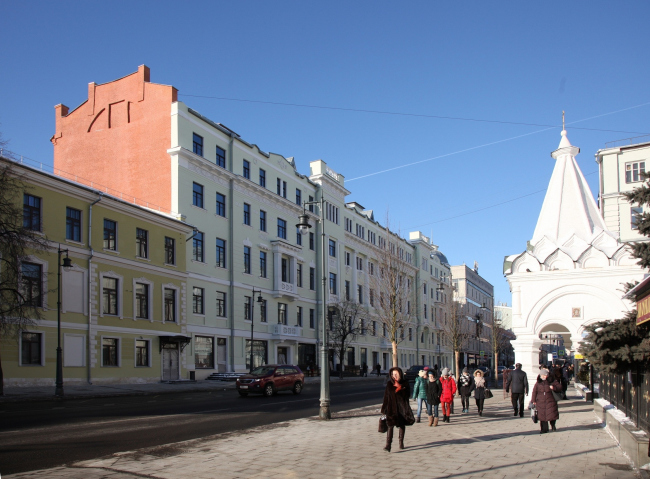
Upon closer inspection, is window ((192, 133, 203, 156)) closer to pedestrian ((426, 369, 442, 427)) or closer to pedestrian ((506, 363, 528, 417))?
pedestrian ((506, 363, 528, 417))

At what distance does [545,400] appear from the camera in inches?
523

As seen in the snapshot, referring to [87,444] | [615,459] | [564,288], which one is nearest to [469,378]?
[564,288]

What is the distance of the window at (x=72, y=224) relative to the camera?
3266 centimetres

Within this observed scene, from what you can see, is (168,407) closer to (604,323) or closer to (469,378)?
(469,378)

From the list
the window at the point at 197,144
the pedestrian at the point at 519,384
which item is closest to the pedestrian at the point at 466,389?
the pedestrian at the point at 519,384

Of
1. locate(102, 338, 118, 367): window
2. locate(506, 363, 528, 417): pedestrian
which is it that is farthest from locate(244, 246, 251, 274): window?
locate(506, 363, 528, 417): pedestrian

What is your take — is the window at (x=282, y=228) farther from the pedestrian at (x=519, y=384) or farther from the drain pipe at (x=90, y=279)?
the pedestrian at (x=519, y=384)

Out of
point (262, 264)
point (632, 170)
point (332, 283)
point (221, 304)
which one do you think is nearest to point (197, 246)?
point (221, 304)

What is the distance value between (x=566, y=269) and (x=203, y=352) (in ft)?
99.8

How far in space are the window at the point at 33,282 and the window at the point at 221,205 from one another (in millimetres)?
16531

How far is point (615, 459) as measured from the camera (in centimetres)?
1005

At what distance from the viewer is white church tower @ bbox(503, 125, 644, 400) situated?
16.4 meters

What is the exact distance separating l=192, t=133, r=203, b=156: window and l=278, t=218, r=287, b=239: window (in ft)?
38.0

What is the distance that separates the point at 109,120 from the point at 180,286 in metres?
14.6
